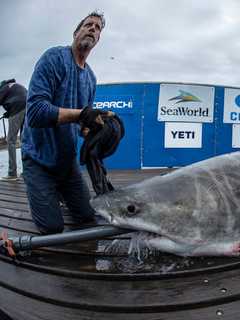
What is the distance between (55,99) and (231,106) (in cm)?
578

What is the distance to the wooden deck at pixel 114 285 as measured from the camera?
1.76 metres

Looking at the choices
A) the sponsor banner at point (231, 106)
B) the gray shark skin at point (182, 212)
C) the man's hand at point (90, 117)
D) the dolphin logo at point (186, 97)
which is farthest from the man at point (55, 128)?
the sponsor banner at point (231, 106)

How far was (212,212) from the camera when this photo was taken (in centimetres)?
213

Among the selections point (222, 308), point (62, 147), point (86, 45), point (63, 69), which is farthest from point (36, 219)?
point (222, 308)

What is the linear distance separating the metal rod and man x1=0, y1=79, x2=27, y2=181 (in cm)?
427

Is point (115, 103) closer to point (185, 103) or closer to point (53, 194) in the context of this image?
point (185, 103)

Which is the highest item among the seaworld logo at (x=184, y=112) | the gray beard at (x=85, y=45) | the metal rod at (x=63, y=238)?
the gray beard at (x=85, y=45)

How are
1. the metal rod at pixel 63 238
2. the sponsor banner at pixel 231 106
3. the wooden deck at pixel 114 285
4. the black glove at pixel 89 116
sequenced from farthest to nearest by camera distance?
the sponsor banner at pixel 231 106 → the black glove at pixel 89 116 → the metal rod at pixel 63 238 → the wooden deck at pixel 114 285

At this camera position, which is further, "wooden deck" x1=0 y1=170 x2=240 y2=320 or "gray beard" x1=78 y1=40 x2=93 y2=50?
"gray beard" x1=78 y1=40 x2=93 y2=50

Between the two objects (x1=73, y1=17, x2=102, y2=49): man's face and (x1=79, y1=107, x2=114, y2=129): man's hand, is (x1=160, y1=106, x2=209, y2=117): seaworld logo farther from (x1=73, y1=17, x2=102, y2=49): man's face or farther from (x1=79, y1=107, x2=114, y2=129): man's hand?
(x1=79, y1=107, x2=114, y2=129): man's hand

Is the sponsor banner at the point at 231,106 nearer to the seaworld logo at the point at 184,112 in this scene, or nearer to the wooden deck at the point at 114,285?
the seaworld logo at the point at 184,112

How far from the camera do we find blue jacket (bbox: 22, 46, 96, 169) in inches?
112

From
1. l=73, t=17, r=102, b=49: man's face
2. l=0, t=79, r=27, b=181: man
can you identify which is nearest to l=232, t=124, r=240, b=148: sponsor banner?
l=0, t=79, r=27, b=181: man

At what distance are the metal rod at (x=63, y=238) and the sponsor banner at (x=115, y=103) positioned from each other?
17.3 feet
